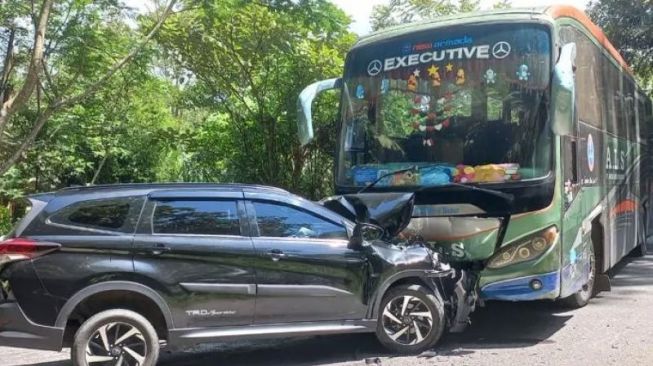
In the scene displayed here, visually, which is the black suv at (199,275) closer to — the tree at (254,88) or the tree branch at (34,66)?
the tree branch at (34,66)

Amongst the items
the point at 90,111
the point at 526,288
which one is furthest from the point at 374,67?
the point at 90,111

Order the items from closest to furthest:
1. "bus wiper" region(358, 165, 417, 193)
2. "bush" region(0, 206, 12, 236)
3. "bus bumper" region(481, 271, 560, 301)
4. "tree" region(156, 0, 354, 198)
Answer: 1. "bus bumper" region(481, 271, 560, 301)
2. "bus wiper" region(358, 165, 417, 193)
3. "tree" region(156, 0, 354, 198)
4. "bush" region(0, 206, 12, 236)

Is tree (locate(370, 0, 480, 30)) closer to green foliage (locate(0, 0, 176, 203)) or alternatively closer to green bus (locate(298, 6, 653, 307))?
green foliage (locate(0, 0, 176, 203))

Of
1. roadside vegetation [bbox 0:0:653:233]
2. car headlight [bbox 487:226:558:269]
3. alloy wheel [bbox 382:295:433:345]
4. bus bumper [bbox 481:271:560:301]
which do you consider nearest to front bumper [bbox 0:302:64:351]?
alloy wheel [bbox 382:295:433:345]

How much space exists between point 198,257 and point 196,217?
397mm

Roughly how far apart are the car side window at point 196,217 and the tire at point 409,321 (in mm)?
1643

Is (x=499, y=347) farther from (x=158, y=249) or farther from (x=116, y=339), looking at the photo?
(x=116, y=339)

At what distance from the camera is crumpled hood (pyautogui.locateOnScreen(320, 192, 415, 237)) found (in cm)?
659

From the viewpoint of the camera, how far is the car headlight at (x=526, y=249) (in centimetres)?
641

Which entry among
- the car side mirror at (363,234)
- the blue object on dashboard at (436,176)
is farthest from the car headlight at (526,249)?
the car side mirror at (363,234)

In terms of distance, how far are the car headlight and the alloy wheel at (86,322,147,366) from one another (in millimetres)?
3402

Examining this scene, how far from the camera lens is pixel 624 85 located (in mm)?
10797

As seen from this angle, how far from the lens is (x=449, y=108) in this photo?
6910 mm

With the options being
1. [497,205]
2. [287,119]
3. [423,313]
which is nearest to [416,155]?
[497,205]
